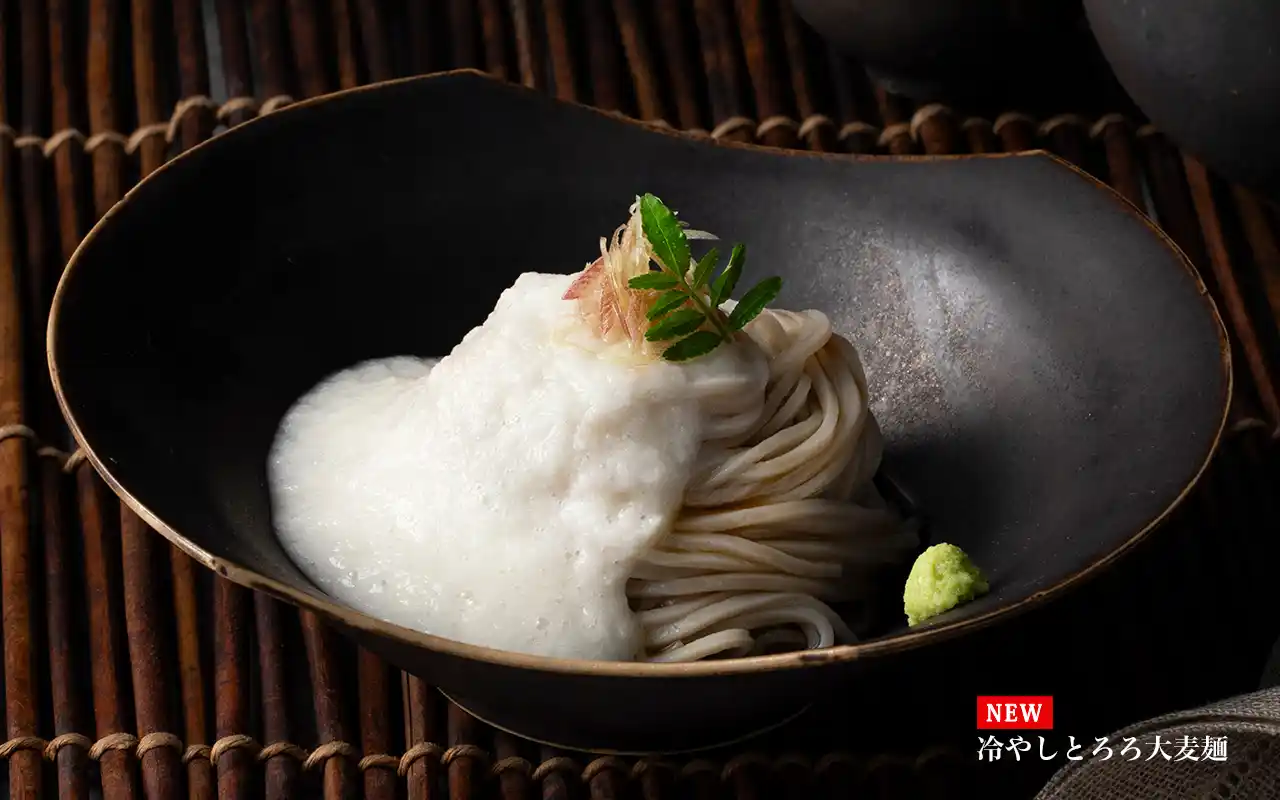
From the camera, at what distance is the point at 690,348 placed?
2209mm

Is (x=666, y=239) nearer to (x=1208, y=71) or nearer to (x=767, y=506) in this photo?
(x=767, y=506)

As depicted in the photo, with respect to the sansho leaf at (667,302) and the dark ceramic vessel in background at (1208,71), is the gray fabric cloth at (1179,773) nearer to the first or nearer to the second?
the sansho leaf at (667,302)

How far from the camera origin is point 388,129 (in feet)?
8.96

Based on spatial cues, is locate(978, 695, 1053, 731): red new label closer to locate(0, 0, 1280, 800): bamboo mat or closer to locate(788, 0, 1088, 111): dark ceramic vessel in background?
locate(0, 0, 1280, 800): bamboo mat

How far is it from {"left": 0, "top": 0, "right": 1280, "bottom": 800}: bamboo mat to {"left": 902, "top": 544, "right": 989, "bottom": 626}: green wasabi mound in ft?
0.44

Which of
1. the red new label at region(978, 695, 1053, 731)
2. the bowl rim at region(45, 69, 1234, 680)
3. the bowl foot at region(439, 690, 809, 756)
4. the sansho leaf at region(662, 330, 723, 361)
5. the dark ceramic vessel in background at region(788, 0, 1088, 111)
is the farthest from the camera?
the dark ceramic vessel in background at region(788, 0, 1088, 111)

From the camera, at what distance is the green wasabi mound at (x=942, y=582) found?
6.90 ft

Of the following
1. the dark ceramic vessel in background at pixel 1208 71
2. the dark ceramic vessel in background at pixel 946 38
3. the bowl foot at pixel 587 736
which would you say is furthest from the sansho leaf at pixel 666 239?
the dark ceramic vessel in background at pixel 946 38

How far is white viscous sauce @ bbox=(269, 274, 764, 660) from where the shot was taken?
216 centimetres

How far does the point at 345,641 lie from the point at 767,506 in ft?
2.54

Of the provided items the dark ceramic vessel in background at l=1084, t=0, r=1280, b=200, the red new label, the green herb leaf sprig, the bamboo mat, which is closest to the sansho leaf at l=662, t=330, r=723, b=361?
the green herb leaf sprig

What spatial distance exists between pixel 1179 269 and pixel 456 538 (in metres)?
1.17

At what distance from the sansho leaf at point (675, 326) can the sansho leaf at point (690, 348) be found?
1 cm

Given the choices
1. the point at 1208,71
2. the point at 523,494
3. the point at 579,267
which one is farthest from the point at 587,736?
the point at 1208,71
